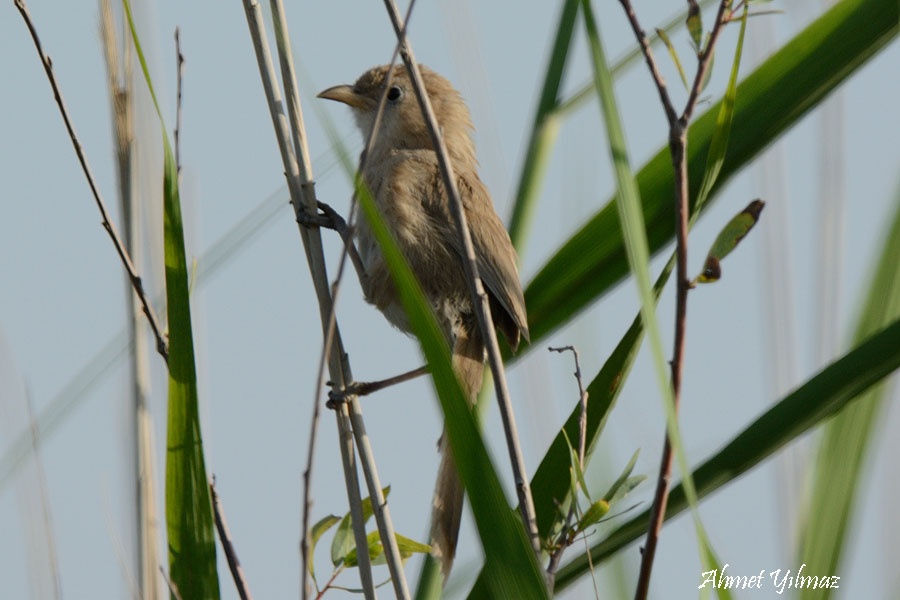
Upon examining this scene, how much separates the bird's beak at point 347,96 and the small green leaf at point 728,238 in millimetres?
2188

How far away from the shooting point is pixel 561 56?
1.89m

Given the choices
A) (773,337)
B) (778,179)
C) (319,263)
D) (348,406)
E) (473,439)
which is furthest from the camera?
(778,179)

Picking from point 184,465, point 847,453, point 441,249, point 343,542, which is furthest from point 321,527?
point 441,249

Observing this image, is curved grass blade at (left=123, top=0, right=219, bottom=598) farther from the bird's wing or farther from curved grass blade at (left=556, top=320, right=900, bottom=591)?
the bird's wing

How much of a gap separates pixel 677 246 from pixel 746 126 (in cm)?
66

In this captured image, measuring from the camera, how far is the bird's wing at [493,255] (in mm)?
2347

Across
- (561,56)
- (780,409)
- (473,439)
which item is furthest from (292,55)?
(780,409)

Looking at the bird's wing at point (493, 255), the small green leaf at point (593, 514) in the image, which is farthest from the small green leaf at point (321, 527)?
the bird's wing at point (493, 255)

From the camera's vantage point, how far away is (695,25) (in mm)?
1222

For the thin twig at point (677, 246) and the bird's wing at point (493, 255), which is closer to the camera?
the thin twig at point (677, 246)

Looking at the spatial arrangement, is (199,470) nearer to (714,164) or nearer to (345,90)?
(714,164)

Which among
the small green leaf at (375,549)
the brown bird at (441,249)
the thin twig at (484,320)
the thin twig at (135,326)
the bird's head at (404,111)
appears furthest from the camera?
the bird's head at (404,111)

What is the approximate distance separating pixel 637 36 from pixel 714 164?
8.2 inches

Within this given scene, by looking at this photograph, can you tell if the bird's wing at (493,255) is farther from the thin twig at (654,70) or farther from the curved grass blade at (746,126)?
the thin twig at (654,70)
